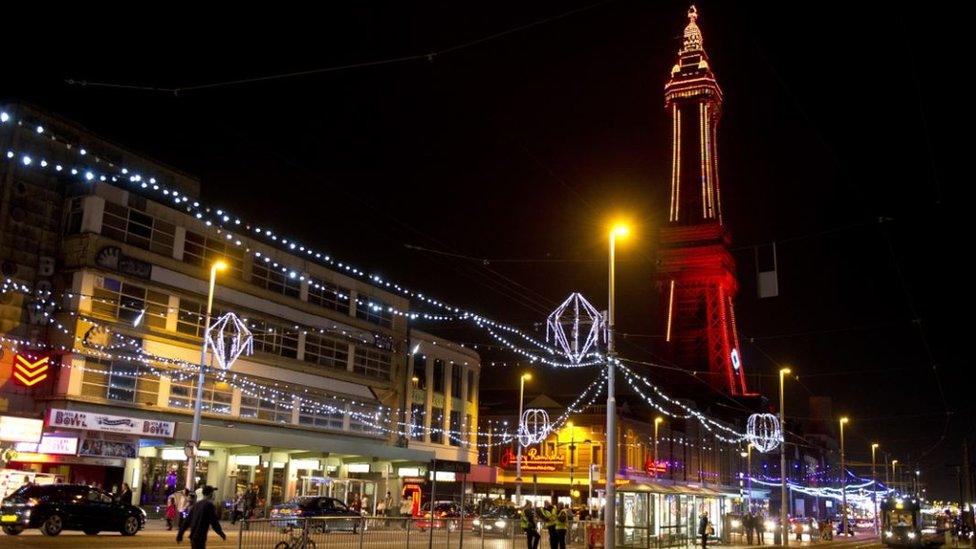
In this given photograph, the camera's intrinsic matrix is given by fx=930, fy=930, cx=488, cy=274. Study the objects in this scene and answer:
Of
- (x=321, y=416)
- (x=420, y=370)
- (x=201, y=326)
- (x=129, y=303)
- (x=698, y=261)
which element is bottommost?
(x=321, y=416)

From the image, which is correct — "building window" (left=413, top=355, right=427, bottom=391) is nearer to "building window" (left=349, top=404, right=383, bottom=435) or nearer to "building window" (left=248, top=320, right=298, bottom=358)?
"building window" (left=349, top=404, right=383, bottom=435)

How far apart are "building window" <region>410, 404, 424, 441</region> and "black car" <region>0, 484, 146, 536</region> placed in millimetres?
30623

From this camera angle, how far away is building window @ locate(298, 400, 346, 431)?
169 ft

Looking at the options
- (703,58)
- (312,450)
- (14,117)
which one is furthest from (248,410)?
(703,58)

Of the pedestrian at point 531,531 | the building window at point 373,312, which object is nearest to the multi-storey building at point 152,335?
the building window at point 373,312

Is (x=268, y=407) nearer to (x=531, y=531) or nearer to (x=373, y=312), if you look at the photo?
(x=373, y=312)

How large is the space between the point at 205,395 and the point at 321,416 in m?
9.36

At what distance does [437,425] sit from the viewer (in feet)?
209

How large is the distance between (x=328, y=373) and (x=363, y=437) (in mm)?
5600

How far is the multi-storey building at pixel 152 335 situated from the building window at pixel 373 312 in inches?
62.6

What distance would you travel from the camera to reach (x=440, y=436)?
64.1 m

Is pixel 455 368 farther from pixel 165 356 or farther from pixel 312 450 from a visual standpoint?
pixel 165 356

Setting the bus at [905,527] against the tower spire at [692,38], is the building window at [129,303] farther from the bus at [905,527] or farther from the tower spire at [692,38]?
the tower spire at [692,38]

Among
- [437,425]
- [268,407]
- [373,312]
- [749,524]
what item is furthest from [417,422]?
[749,524]
